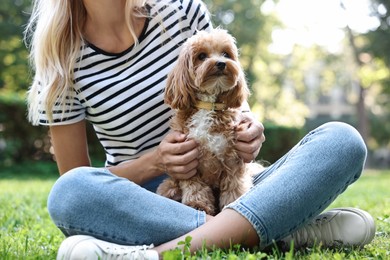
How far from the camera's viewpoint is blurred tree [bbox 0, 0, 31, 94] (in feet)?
66.3

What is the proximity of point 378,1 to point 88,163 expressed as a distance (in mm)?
18054

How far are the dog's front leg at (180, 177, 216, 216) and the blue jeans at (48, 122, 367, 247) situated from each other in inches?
13.1

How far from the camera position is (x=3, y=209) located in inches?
195

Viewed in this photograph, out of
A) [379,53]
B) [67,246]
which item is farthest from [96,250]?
[379,53]

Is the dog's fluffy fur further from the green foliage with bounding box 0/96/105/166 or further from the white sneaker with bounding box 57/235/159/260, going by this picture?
the green foliage with bounding box 0/96/105/166

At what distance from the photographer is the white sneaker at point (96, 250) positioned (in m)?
2.22

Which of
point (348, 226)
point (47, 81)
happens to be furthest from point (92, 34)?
point (348, 226)

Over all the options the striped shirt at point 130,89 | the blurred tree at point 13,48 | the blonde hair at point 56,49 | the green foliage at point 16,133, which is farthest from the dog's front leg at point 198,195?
the blurred tree at point 13,48

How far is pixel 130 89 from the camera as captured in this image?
3.21 metres

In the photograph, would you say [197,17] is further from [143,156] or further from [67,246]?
[67,246]

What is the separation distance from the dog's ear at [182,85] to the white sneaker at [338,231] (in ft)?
3.14

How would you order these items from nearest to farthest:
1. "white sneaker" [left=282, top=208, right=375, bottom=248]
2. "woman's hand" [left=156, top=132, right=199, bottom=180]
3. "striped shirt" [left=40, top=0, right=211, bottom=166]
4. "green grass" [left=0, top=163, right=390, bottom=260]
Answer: "green grass" [left=0, top=163, right=390, bottom=260] < "white sneaker" [left=282, top=208, right=375, bottom=248] < "woman's hand" [left=156, top=132, right=199, bottom=180] < "striped shirt" [left=40, top=0, right=211, bottom=166]

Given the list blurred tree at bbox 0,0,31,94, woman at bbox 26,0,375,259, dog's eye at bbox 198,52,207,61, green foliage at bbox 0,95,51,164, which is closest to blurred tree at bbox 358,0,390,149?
green foliage at bbox 0,95,51,164

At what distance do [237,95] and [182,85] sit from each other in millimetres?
352
